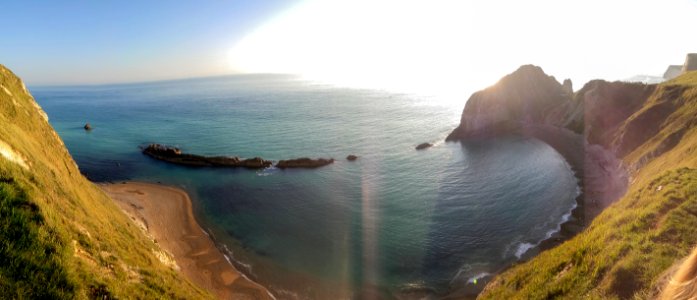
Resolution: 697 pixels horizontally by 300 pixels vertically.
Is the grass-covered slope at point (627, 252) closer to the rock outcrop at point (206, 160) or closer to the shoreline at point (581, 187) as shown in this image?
the shoreline at point (581, 187)

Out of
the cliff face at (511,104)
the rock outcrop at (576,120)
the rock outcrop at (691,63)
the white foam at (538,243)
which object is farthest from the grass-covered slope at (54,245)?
the rock outcrop at (691,63)

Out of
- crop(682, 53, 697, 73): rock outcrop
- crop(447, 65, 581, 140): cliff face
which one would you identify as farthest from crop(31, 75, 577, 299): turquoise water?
crop(682, 53, 697, 73): rock outcrop

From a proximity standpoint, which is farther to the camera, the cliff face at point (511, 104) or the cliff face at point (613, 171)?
the cliff face at point (511, 104)

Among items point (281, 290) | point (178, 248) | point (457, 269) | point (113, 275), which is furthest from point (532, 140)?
point (113, 275)

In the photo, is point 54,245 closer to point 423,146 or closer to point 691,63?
point 423,146

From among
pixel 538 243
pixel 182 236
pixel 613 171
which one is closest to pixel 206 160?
pixel 182 236

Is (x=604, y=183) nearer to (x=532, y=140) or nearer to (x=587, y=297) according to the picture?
(x=532, y=140)
